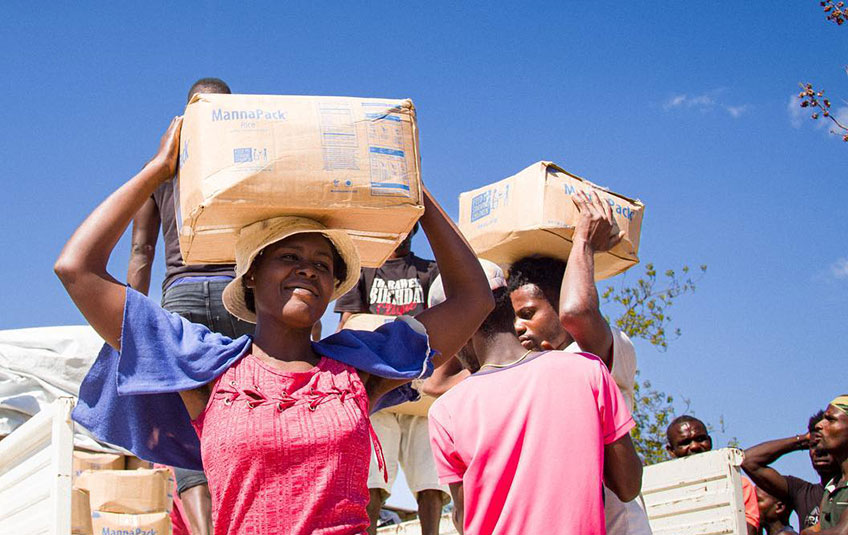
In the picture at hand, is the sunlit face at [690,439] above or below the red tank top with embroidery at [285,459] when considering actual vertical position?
above

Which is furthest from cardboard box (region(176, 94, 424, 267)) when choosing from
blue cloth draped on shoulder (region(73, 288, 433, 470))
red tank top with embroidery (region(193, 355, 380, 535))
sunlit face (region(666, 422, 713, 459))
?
sunlit face (region(666, 422, 713, 459))

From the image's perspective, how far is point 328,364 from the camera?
10.8 feet

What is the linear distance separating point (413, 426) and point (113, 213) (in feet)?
9.29

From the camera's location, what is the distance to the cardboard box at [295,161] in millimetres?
3094

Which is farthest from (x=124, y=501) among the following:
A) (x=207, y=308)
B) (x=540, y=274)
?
(x=540, y=274)

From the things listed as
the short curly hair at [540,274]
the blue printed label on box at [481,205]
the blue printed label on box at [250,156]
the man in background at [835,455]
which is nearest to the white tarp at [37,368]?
the blue printed label on box at [481,205]

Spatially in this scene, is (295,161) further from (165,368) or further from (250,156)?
(165,368)

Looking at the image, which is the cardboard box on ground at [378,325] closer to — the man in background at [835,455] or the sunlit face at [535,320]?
the sunlit face at [535,320]

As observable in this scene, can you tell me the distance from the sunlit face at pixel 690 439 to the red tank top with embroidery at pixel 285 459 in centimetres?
492

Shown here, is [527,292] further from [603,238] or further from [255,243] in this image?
[255,243]

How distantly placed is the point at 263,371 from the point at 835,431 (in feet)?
14.1

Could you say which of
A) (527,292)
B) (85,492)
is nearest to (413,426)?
(85,492)

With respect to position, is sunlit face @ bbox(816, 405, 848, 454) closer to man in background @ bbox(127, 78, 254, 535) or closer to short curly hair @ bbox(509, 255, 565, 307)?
short curly hair @ bbox(509, 255, 565, 307)

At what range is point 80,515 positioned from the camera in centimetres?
485
